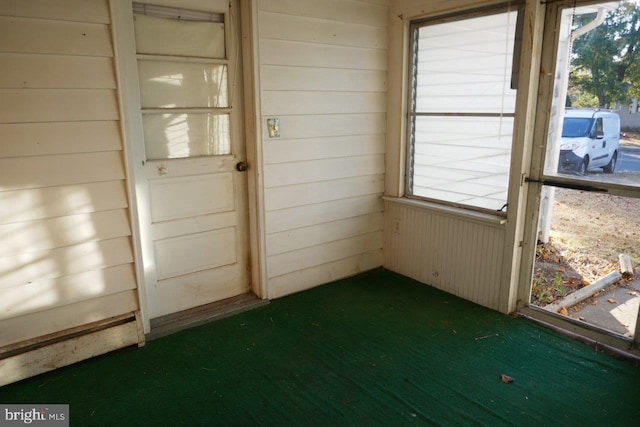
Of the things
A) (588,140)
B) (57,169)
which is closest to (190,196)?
(57,169)

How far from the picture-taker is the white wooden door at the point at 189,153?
9.53 feet

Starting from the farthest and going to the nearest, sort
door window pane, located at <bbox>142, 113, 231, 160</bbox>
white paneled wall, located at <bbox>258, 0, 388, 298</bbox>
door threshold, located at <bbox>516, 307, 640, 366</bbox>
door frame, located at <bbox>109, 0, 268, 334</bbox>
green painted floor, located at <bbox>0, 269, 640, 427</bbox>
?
white paneled wall, located at <bbox>258, 0, 388, 298</bbox>, door window pane, located at <bbox>142, 113, 231, 160</bbox>, door threshold, located at <bbox>516, 307, 640, 366</bbox>, door frame, located at <bbox>109, 0, 268, 334</bbox>, green painted floor, located at <bbox>0, 269, 640, 427</bbox>

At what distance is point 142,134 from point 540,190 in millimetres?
2583

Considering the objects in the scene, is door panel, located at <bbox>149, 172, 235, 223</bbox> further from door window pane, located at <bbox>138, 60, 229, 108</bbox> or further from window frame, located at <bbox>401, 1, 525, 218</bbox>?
window frame, located at <bbox>401, 1, 525, 218</bbox>

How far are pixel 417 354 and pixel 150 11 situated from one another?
2.62 metres

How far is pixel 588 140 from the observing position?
2787 mm

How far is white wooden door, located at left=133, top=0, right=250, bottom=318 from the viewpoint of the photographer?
2906 mm

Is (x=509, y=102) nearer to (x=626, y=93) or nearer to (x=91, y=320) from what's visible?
(x=626, y=93)

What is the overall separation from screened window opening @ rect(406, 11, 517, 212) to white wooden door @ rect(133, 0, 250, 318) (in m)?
1.44

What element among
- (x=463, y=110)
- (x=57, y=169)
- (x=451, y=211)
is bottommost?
(x=451, y=211)


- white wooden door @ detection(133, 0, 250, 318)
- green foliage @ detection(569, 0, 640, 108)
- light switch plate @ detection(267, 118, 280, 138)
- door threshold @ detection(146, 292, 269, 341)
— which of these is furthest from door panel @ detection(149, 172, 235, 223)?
green foliage @ detection(569, 0, 640, 108)

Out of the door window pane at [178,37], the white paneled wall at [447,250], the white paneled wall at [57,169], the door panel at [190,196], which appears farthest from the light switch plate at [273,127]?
the white paneled wall at [447,250]

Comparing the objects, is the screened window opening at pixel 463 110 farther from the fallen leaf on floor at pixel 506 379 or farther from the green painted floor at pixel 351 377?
the fallen leaf on floor at pixel 506 379

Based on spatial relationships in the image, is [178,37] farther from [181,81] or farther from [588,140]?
[588,140]
